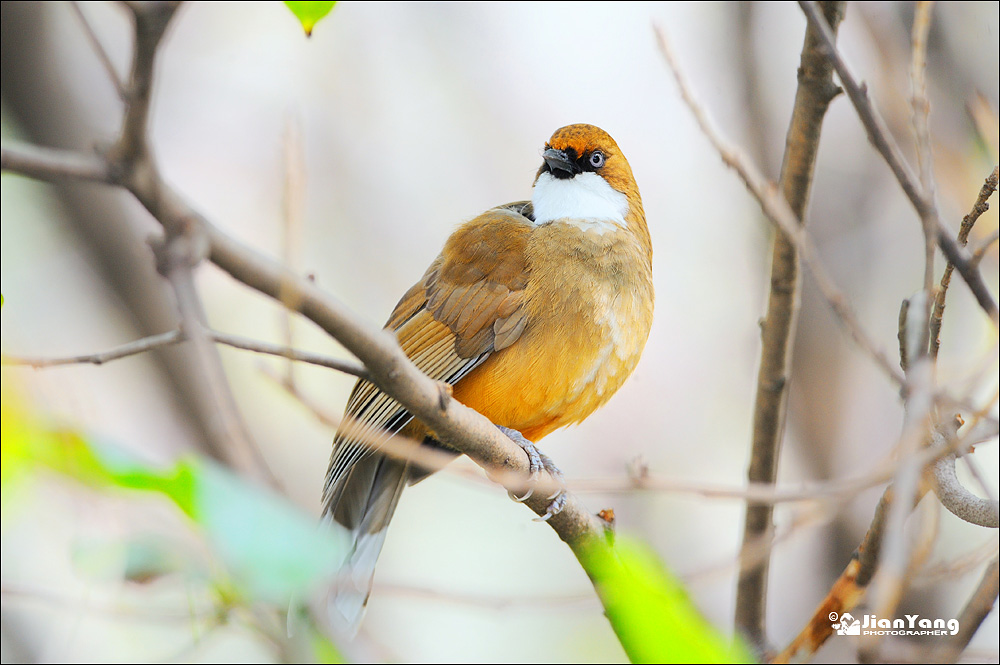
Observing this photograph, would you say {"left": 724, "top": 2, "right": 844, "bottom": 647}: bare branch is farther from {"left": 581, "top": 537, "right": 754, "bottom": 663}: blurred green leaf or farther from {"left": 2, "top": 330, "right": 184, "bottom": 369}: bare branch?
{"left": 2, "top": 330, "right": 184, "bottom": 369}: bare branch

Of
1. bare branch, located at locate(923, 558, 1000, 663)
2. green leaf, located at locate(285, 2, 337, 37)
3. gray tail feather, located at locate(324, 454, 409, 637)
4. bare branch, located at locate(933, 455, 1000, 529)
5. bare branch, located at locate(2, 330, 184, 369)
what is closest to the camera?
bare branch, located at locate(2, 330, 184, 369)

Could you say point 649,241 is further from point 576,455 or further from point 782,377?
point 576,455

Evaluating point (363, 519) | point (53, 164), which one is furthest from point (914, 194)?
point (363, 519)

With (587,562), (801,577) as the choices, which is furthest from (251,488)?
(801,577)

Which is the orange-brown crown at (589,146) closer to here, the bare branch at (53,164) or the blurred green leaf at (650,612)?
the blurred green leaf at (650,612)

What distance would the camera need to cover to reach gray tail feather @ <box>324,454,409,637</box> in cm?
277

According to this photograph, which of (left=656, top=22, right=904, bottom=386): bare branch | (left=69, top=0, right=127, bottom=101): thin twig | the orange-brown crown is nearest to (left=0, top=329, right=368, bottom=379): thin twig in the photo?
(left=69, top=0, right=127, bottom=101): thin twig

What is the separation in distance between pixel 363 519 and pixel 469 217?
104 centimetres

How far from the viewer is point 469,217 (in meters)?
2.65

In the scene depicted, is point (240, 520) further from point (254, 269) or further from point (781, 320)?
point (781, 320)

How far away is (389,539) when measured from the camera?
16.0ft

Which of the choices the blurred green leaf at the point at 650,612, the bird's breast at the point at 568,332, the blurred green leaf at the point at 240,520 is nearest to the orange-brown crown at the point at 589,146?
the bird's breast at the point at 568,332

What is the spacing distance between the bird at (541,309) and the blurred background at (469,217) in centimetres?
41

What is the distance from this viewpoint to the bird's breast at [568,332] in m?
2.30
